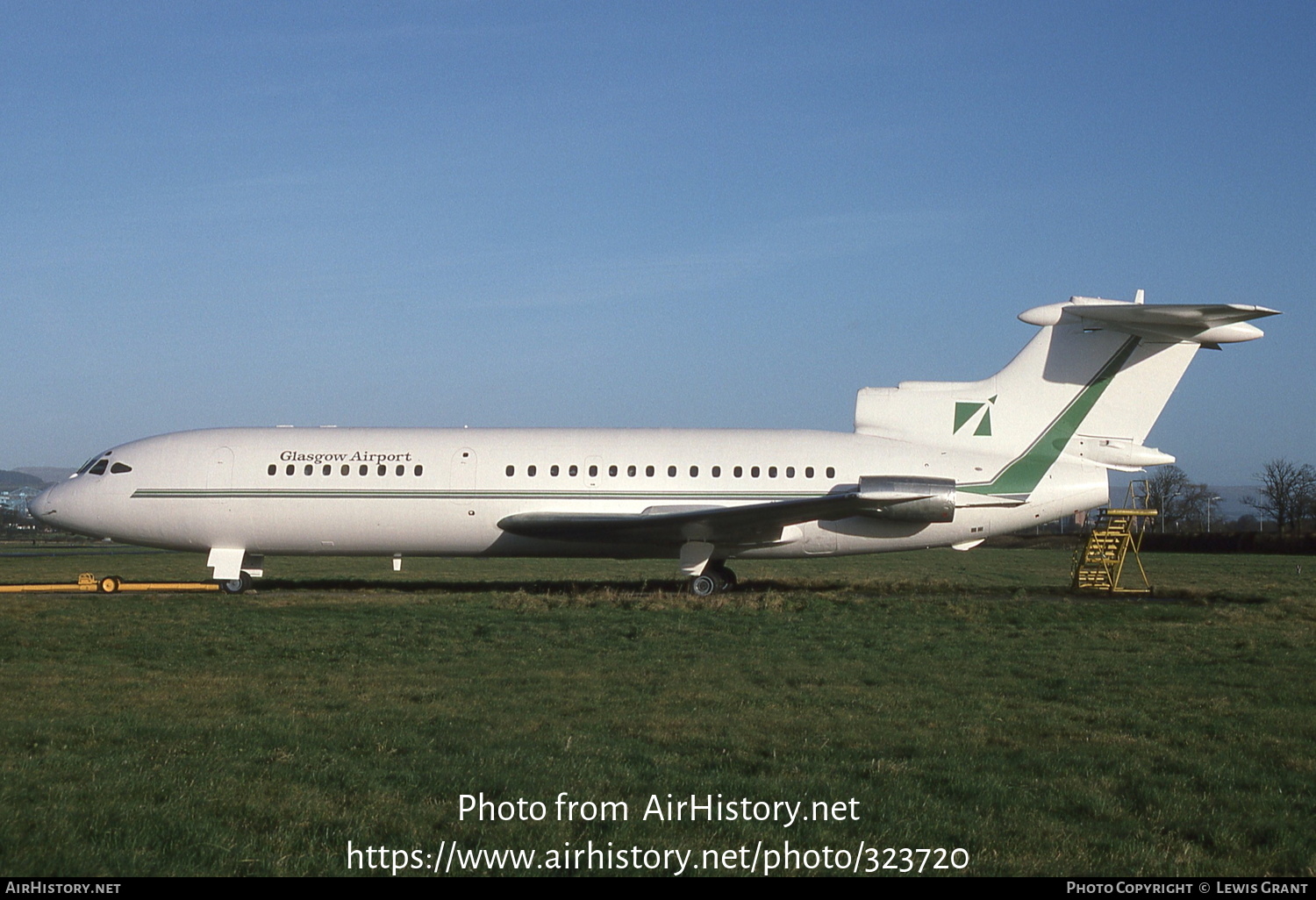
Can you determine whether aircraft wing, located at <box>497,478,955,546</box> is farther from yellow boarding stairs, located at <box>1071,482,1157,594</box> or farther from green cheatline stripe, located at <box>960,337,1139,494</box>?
yellow boarding stairs, located at <box>1071,482,1157,594</box>

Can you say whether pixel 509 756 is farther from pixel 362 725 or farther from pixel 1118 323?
pixel 1118 323

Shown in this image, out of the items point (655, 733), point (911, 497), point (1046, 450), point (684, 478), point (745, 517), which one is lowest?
point (655, 733)

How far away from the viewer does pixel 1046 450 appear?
23.0m

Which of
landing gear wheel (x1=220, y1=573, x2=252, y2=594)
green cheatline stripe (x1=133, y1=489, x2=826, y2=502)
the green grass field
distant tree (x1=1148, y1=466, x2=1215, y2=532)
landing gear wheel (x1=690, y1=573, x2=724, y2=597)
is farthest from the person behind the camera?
distant tree (x1=1148, y1=466, x2=1215, y2=532)


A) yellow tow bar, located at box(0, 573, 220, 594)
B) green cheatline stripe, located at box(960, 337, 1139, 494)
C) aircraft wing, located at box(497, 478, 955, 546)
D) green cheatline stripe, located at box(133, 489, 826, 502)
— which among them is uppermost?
green cheatline stripe, located at box(960, 337, 1139, 494)

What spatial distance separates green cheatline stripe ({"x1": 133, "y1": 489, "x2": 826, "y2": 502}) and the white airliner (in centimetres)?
4

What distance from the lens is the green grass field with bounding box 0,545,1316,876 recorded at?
236 inches

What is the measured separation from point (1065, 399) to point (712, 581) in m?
8.15

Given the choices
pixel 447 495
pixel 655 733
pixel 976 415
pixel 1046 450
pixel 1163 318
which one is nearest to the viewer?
pixel 655 733

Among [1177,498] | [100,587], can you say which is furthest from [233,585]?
[1177,498]

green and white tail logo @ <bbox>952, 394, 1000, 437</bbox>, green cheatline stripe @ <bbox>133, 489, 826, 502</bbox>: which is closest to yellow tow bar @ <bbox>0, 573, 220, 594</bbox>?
green cheatline stripe @ <bbox>133, 489, 826, 502</bbox>

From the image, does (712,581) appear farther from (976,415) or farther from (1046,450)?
(1046,450)

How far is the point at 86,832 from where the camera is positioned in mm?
5879
